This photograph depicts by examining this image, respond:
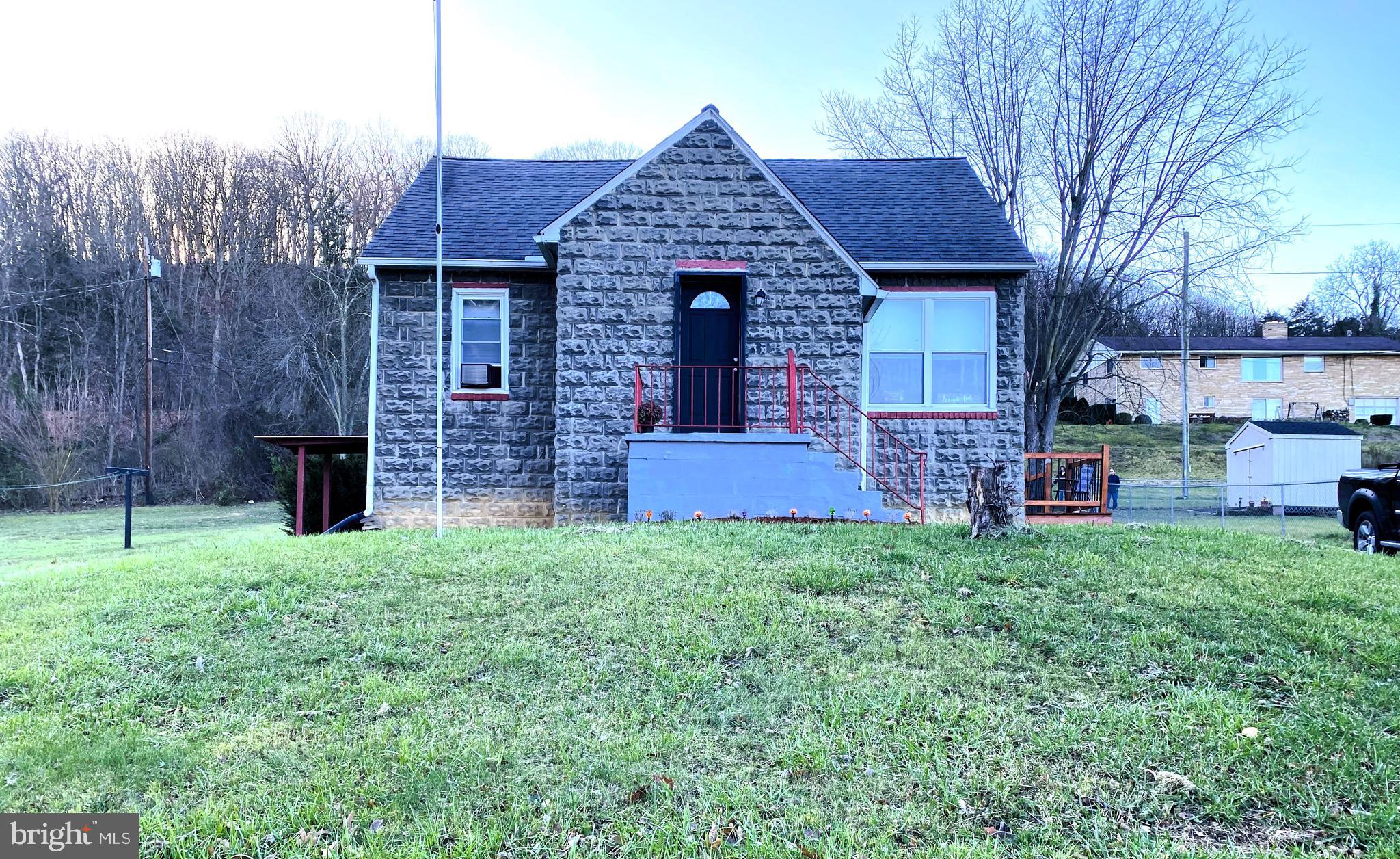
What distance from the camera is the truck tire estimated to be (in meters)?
11.7

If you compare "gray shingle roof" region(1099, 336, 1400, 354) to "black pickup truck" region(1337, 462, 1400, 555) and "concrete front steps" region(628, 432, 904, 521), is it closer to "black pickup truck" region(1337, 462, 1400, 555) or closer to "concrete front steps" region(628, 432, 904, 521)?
"black pickup truck" region(1337, 462, 1400, 555)

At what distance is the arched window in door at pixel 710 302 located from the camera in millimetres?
12211

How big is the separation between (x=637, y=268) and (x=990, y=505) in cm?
600

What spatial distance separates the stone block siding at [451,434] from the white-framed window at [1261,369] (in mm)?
45698

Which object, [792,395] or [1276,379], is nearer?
[792,395]

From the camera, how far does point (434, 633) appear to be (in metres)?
5.86

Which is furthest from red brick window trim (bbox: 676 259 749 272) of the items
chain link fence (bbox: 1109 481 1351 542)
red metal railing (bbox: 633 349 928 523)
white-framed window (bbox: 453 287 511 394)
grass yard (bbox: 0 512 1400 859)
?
chain link fence (bbox: 1109 481 1351 542)

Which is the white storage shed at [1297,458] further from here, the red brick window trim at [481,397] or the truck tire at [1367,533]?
the red brick window trim at [481,397]

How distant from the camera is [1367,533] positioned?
1201cm

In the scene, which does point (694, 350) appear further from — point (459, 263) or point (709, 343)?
point (459, 263)

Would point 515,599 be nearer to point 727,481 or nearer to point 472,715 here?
point 472,715

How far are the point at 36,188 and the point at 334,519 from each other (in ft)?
94.0

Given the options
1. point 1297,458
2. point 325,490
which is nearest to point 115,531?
point 325,490

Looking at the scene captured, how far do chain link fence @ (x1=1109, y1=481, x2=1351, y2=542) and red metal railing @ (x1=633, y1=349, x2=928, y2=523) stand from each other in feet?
26.8
